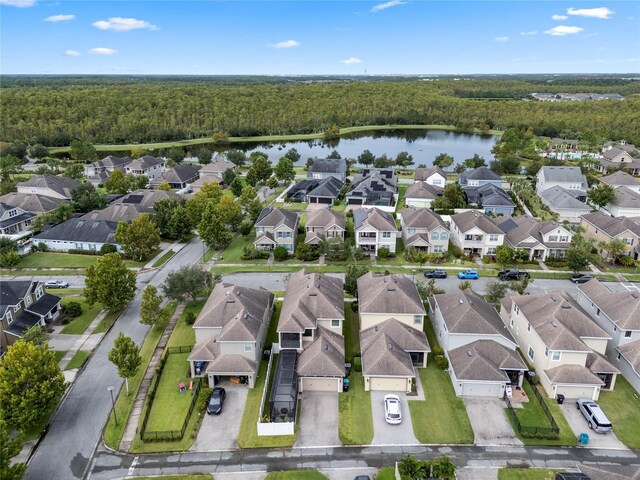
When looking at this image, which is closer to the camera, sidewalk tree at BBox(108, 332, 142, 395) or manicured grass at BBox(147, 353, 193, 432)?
manicured grass at BBox(147, 353, 193, 432)

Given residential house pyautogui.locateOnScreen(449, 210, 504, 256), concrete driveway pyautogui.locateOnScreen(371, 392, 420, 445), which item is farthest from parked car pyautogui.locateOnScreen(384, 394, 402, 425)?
residential house pyautogui.locateOnScreen(449, 210, 504, 256)

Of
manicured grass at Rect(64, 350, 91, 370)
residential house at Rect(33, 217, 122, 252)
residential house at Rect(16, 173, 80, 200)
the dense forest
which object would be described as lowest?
manicured grass at Rect(64, 350, 91, 370)

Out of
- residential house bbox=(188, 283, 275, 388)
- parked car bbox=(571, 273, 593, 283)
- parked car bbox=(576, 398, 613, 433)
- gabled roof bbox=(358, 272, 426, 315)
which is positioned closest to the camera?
parked car bbox=(576, 398, 613, 433)

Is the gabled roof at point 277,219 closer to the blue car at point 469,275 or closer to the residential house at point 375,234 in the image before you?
the residential house at point 375,234

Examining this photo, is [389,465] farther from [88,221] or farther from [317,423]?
[88,221]

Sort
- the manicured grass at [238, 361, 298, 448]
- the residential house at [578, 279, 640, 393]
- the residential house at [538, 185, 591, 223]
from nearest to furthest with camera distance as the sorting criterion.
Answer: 1. the manicured grass at [238, 361, 298, 448]
2. the residential house at [578, 279, 640, 393]
3. the residential house at [538, 185, 591, 223]

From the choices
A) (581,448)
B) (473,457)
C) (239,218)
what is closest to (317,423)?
(473,457)

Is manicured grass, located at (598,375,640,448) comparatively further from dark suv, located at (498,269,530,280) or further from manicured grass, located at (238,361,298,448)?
manicured grass, located at (238,361,298,448)
